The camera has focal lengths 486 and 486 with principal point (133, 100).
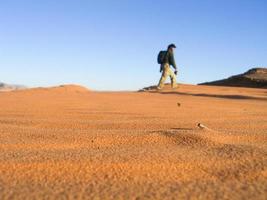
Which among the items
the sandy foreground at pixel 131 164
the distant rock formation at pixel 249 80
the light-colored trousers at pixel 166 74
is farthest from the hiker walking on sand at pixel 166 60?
the distant rock formation at pixel 249 80

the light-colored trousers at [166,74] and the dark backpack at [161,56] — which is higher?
the dark backpack at [161,56]

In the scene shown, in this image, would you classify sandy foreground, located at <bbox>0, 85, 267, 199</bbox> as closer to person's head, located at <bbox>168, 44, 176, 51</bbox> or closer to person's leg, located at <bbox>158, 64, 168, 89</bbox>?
person's head, located at <bbox>168, 44, 176, 51</bbox>

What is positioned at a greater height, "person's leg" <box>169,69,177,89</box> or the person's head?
the person's head

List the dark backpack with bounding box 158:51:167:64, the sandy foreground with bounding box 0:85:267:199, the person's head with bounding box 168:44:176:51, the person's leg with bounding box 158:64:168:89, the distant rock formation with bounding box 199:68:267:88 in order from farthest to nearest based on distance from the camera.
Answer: the distant rock formation with bounding box 199:68:267:88 < the person's leg with bounding box 158:64:168:89 < the dark backpack with bounding box 158:51:167:64 < the person's head with bounding box 168:44:176:51 < the sandy foreground with bounding box 0:85:267:199

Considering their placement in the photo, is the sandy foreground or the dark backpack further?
the dark backpack

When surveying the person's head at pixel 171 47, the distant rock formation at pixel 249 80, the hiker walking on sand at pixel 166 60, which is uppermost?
the person's head at pixel 171 47

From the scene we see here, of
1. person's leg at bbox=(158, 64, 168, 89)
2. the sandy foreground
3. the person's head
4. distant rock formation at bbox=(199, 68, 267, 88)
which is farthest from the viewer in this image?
distant rock formation at bbox=(199, 68, 267, 88)

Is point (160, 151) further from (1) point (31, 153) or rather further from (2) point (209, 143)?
(1) point (31, 153)

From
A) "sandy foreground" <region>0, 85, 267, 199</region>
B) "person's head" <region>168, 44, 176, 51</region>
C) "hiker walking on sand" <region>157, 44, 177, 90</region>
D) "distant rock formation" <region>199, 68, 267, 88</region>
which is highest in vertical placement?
"person's head" <region>168, 44, 176, 51</region>

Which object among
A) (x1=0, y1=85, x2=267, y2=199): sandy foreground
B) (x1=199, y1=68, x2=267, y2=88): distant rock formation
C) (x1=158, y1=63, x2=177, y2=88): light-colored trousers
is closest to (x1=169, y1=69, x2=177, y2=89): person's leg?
(x1=158, y1=63, x2=177, y2=88): light-colored trousers

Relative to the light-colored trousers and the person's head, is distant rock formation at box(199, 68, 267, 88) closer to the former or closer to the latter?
the light-colored trousers

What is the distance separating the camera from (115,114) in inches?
237

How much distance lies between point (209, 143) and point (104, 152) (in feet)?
2.67

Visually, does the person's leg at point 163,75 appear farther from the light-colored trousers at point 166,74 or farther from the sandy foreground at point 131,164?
the sandy foreground at point 131,164
